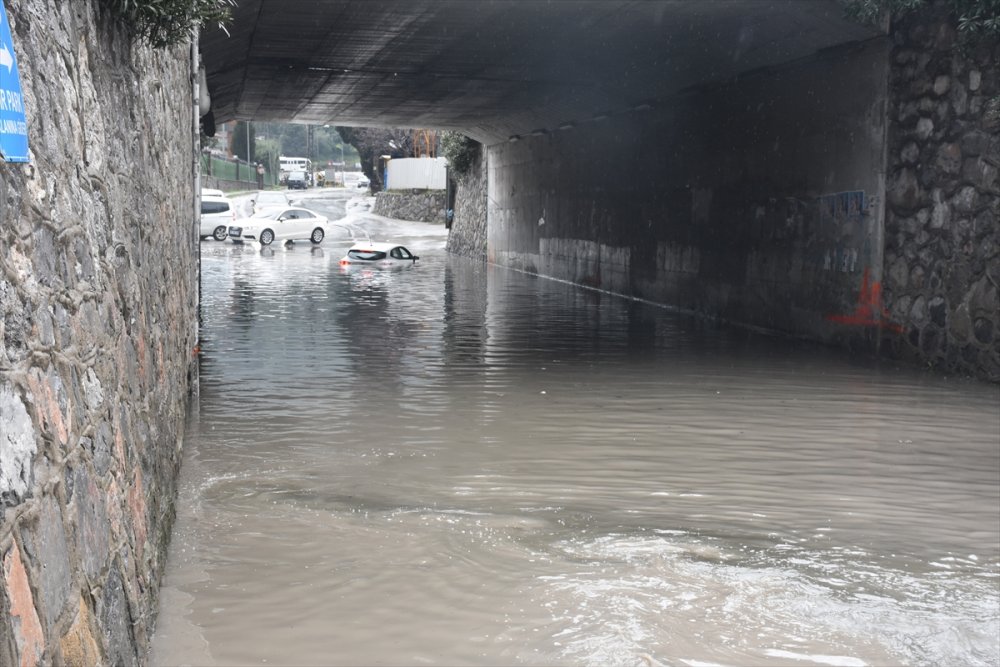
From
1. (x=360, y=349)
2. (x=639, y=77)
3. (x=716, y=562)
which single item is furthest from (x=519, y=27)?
(x=716, y=562)

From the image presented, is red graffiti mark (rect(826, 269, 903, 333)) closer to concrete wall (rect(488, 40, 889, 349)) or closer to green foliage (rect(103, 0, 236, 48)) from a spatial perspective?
concrete wall (rect(488, 40, 889, 349))

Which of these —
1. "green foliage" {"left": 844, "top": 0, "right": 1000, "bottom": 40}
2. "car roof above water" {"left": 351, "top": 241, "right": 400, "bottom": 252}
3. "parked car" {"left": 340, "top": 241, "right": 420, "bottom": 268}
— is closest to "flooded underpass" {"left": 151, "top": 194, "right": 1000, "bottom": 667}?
"green foliage" {"left": 844, "top": 0, "right": 1000, "bottom": 40}

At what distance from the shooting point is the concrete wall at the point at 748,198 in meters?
14.4

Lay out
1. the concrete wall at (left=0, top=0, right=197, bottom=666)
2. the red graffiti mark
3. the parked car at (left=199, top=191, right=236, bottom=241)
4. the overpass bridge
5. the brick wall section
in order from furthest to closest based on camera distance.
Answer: the parked car at (left=199, top=191, right=236, bottom=241)
the red graffiti mark
the overpass bridge
the brick wall section
the concrete wall at (left=0, top=0, right=197, bottom=666)

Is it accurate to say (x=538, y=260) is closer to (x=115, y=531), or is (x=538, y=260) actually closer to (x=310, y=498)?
(x=310, y=498)

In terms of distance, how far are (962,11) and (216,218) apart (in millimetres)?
39331

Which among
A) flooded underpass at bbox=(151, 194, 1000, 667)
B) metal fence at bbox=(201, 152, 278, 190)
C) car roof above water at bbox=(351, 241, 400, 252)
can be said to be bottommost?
flooded underpass at bbox=(151, 194, 1000, 667)

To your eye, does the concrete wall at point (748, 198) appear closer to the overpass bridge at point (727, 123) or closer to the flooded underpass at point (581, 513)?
the overpass bridge at point (727, 123)

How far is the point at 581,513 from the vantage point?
22.6 feet

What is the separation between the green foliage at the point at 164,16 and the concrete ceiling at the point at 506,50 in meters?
9.21

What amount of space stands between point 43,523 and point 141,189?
3.24m

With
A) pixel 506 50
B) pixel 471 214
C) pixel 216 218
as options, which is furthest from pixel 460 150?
pixel 506 50

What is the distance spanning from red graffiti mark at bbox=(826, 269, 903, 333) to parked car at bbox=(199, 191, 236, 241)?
3654cm

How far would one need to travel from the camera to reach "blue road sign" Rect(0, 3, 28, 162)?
9.43ft
